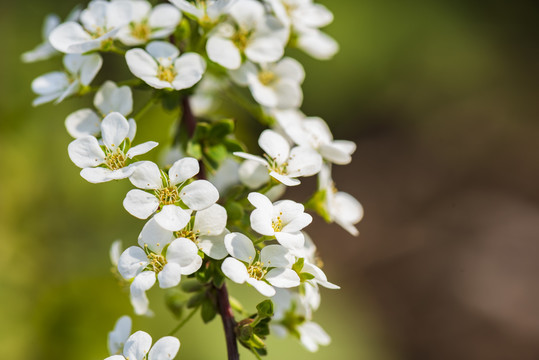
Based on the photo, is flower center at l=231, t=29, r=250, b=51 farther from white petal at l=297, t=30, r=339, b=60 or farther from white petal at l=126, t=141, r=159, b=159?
white petal at l=126, t=141, r=159, b=159

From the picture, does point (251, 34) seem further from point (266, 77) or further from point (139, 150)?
point (139, 150)

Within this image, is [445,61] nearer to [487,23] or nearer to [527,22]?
[487,23]

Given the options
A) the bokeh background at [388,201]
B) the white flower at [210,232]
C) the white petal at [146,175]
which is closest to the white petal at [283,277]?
the white flower at [210,232]

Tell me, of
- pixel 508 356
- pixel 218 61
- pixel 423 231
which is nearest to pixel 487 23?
pixel 423 231

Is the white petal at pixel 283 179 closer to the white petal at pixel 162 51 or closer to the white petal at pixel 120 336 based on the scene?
the white petal at pixel 162 51

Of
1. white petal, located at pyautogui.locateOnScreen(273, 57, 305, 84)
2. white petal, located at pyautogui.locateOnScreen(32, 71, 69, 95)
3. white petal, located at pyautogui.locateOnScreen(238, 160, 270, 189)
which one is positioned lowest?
white petal, located at pyautogui.locateOnScreen(32, 71, 69, 95)

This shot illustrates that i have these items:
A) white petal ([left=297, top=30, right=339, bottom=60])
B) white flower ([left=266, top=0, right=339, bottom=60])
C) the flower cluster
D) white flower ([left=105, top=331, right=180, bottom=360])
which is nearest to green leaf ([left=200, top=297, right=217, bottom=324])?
the flower cluster
